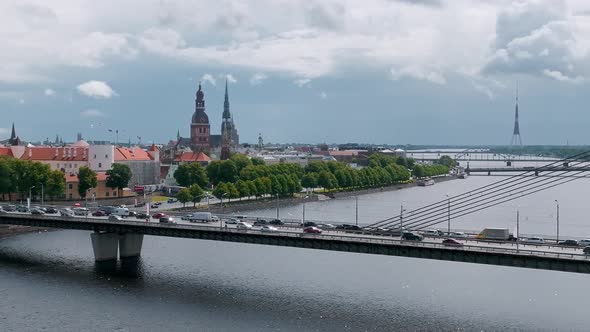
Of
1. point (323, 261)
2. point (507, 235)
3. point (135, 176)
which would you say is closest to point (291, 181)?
point (135, 176)

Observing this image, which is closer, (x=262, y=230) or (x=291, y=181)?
(x=262, y=230)

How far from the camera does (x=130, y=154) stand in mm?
115188

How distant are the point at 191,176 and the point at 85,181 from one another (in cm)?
2293

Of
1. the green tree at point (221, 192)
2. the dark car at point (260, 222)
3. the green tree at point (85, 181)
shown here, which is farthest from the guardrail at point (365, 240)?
the green tree at point (221, 192)

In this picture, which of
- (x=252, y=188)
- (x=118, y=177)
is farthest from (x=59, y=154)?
(x=252, y=188)

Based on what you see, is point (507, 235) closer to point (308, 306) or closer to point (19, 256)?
point (308, 306)

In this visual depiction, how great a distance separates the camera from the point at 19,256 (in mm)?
60938

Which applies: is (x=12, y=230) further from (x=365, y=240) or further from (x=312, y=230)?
(x=365, y=240)

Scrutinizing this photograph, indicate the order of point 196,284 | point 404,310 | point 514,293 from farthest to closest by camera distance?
point 196,284 < point 514,293 < point 404,310

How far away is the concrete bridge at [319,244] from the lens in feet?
133

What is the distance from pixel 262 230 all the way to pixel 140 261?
11980 mm

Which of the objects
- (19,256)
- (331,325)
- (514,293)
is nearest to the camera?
(331,325)

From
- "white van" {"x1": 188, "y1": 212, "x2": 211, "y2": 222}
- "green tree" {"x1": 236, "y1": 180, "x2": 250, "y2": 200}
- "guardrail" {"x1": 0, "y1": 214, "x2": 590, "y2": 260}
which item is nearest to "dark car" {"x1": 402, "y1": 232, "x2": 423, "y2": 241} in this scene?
"guardrail" {"x1": 0, "y1": 214, "x2": 590, "y2": 260}

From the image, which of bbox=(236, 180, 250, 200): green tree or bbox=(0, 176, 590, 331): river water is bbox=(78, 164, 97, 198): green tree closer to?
bbox=(236, 180, 250, 200): green tree
